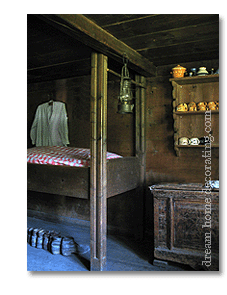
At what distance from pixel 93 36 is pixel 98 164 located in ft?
3.90

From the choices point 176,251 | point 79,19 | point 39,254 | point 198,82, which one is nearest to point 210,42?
point 198,82

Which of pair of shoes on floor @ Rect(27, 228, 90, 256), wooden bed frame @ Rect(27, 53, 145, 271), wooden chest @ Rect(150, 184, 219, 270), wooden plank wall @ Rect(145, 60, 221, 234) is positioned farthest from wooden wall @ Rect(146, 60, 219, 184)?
pair of shoes on floor @ Rect(27, 228, 90, 256)

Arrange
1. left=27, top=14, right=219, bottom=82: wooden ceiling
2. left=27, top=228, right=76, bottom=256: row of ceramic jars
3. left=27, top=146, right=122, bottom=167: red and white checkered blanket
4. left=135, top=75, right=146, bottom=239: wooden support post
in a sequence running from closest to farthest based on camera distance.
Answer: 1. left=27, top=14, right=219, bottom=82: wooden ceiling
2. left=27, top=146, right=122, bottom=167: red and white checkered blanket
3. left=27, top=228, right=76, bottom=256: row of ceramic jars
4. left=135, top=75, right=146, bottom=239: wooden support post

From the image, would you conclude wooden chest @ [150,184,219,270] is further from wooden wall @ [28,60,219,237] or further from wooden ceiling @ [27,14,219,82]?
wooden ceiling @ [27,14,219,82]

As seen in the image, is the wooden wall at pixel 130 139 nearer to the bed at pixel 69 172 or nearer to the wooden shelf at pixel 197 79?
the wooden shelf at pixel 197 79

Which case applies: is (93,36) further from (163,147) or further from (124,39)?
(163,147)

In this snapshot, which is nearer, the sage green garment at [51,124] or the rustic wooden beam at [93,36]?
the rustic wooden beam at [93,36]

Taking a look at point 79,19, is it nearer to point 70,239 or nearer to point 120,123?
point 120,123

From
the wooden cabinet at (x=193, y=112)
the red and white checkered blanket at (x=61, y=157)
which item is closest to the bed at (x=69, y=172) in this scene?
the red and white checkered blanket at (x=61, y=157)

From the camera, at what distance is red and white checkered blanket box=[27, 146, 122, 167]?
2.91 metres

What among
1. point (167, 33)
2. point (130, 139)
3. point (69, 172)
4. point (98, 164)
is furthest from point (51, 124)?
point (167, 33)

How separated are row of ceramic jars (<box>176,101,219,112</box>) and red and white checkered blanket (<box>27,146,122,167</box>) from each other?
1126mm

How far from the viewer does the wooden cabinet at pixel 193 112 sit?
343 cm
